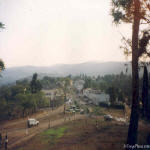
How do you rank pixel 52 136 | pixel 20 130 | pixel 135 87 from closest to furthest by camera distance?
pixel 135 87 < pixel 52 136 < pixel 20 130

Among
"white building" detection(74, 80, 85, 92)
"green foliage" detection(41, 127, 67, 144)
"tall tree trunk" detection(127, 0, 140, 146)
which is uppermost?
"tall tree trunk" detection(127, 0, 140, 146)

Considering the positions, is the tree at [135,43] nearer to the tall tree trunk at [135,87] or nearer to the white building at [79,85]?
the tall tree trunk at [135,87]

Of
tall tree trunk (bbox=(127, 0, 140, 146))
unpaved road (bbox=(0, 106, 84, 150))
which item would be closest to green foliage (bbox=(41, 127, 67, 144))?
unpaved road (bbox=(0, 106, 84, 150))

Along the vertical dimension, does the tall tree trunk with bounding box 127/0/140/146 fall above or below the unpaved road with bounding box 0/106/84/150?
above

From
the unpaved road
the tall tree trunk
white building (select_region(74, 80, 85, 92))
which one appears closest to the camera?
the tall tree trunk

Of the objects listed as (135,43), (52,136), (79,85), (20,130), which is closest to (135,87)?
(135,43)

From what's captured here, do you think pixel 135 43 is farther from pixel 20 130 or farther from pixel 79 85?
pixel 79 85

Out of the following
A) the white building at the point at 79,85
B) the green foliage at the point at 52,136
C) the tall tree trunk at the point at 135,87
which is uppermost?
the tall tree trunk at the point at 135,87

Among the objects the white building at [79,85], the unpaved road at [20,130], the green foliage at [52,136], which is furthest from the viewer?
the white building at [79,85]

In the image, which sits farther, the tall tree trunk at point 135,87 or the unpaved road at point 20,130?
the unpaved road at point 20,130

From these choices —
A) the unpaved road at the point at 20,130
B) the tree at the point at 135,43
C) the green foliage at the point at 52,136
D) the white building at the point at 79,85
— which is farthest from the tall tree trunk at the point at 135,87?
the white building at the point at 79,85

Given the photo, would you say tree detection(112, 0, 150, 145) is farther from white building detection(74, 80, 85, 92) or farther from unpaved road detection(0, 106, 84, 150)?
white building detection(74, 80, 85, 92)

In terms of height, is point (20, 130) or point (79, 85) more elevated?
point (20, 130)

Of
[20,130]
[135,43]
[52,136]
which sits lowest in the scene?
[20,130]
